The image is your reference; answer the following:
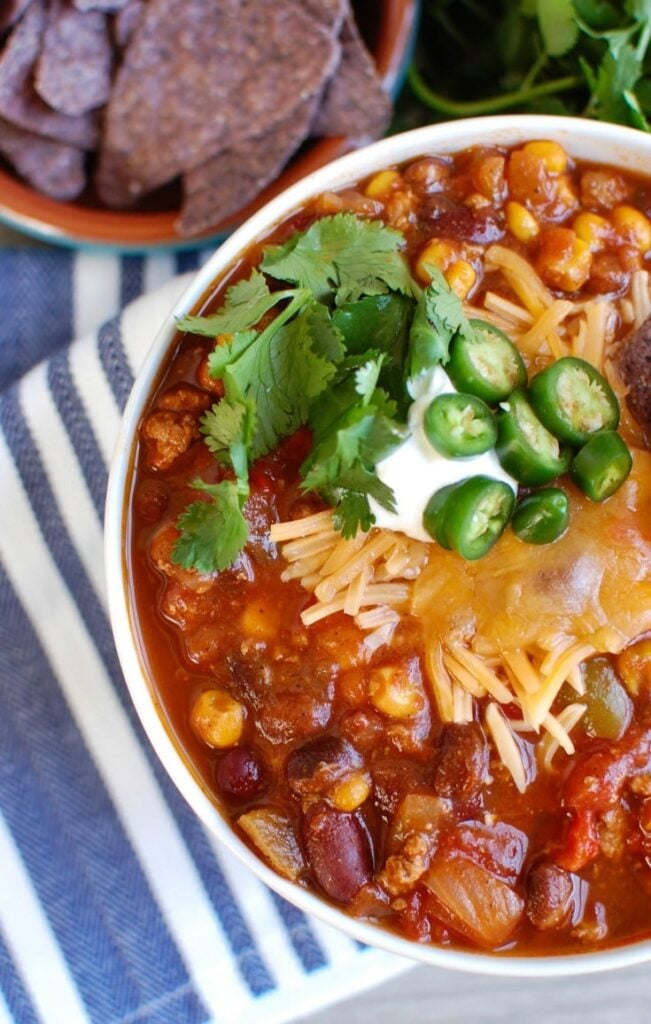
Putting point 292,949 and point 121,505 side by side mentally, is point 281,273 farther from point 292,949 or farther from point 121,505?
point 292,949

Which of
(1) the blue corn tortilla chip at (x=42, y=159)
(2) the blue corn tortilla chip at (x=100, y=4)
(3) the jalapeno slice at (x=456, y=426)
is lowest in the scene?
(3) the jalapeno slice at (x=456, y=426)

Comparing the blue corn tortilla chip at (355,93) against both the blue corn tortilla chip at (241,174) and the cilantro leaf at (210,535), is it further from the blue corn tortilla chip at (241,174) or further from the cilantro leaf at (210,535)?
the cilantro leaf at (210,535)

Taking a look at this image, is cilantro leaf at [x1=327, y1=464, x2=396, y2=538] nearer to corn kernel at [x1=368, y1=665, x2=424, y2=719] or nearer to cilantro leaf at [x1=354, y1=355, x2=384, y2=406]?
cilantro leaf at [x1=354, y1=355, x2=384, y2=406]

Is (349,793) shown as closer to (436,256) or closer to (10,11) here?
(436,256)

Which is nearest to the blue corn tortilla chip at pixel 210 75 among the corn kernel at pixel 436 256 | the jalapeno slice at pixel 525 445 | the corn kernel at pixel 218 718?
the corn kernel at pixel 436 256

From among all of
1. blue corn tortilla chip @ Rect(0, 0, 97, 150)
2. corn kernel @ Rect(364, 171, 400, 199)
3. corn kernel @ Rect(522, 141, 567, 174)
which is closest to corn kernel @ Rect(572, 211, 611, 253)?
corn kernel @ Rect(522, 141, 567, 174)
